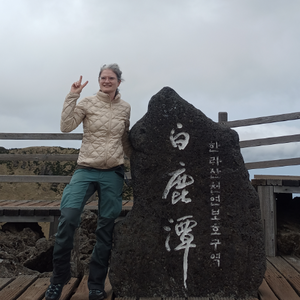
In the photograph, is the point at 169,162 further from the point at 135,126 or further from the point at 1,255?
the point at 1,255

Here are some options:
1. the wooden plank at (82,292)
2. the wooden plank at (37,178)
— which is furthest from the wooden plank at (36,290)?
the wooden plank at (37,178)

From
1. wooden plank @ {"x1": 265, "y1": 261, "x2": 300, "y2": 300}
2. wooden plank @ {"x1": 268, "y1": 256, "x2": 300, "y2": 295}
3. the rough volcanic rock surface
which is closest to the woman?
the rough volcanic rock surface

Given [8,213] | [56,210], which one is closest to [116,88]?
[56,210]

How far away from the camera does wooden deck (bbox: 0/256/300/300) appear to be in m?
2.82

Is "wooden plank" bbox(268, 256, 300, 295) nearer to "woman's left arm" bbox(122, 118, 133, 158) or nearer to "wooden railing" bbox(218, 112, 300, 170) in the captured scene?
"wooden railing" bbox(218, 112, 300, 170)

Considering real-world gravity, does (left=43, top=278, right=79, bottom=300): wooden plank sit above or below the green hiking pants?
below

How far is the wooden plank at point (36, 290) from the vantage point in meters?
2.79

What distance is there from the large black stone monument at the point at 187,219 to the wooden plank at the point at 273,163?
252cm

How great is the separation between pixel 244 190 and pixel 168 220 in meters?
0.81

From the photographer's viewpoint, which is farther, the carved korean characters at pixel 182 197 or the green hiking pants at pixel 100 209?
the carved korean characters at pixel 182 197

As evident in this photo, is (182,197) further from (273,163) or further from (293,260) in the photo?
(273,163)

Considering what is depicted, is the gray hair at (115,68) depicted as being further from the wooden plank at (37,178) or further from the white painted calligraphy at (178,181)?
the wooden plank at (37,178)

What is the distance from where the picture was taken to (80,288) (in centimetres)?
301

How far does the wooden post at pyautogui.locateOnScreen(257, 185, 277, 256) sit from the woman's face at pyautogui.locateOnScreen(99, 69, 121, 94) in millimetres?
2949
